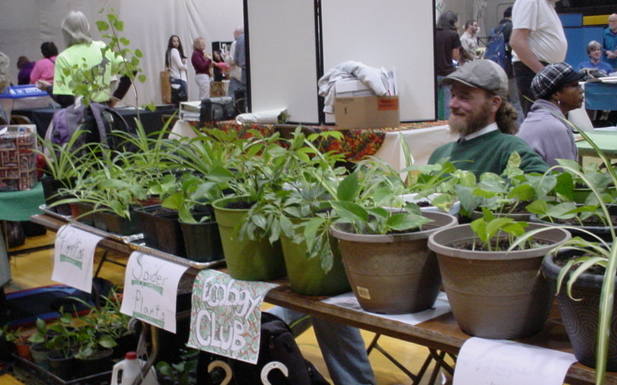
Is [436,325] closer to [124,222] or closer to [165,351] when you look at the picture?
[124,222]

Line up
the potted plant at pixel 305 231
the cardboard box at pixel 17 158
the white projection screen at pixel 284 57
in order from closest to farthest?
1. the potted plant at pixel 305 231
2. the cardboard box at pixel 17 158
3. the white projection screen at pixel 284 57

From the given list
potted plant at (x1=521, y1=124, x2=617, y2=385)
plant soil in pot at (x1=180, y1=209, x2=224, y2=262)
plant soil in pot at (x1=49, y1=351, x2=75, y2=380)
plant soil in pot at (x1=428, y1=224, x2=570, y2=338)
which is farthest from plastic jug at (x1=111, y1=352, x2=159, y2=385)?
potted plant at (x1=521, y1=124, x2=617, y2=385)

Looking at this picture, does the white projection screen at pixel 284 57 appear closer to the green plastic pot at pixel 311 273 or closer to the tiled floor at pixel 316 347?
the tiled floor at pixel 316 347

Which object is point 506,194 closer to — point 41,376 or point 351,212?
point 351,212

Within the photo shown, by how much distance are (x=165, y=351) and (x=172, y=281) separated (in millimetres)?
905

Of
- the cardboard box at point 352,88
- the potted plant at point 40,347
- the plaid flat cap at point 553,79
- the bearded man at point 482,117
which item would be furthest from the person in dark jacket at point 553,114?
the potted plant at point 40,347

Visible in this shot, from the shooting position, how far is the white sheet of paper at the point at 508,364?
1.15 m

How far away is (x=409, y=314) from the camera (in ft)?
4.65

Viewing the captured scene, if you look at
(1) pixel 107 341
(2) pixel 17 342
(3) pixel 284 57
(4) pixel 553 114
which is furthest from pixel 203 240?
(3) pixel 284 57

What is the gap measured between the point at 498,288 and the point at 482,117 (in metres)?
1.54

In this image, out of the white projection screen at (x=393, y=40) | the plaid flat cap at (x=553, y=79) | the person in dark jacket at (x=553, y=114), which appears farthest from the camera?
the white projection screen at (x=393, y=40)

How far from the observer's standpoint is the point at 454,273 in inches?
49.5

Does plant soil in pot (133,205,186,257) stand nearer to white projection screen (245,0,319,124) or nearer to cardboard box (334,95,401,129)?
cardboard box (334,95,401,129)

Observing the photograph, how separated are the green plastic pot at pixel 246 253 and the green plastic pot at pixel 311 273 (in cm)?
10
